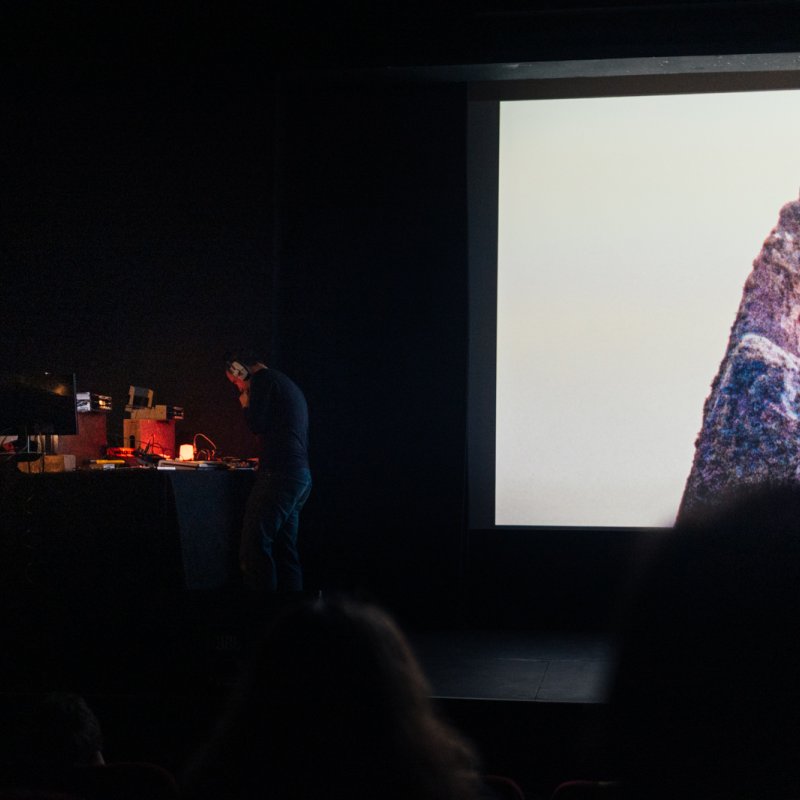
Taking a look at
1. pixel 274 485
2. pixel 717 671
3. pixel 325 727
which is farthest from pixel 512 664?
pixel 717 671

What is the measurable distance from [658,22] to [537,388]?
1.94 metres

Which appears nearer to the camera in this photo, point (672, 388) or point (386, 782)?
point (386, 782)

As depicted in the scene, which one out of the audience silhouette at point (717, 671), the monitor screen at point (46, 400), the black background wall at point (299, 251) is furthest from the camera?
the black background wall at point (299, 251)

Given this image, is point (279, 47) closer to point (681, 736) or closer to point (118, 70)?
A: point (118, 70)

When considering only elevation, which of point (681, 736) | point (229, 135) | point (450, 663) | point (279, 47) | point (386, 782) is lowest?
point (450, 663)

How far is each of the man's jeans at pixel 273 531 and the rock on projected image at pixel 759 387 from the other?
2.00 m

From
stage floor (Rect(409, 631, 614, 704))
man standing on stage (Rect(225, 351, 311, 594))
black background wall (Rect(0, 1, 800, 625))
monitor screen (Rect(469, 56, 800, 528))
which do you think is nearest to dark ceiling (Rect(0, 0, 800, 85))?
black background wall (Rect(0, 1, 800, 625))

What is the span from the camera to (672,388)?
16.3 ft

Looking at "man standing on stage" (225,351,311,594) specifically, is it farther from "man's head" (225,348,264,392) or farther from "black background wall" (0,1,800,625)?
"black background wall" (0,1,800,625)

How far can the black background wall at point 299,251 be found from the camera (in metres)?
5.14

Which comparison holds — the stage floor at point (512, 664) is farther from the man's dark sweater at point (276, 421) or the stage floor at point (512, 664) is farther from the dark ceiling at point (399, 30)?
the dark ceiling at point (399, 30)

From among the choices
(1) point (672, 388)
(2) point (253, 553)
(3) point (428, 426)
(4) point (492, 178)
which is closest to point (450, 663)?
(2) point (253, 553)

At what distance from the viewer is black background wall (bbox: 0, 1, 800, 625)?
514 cm

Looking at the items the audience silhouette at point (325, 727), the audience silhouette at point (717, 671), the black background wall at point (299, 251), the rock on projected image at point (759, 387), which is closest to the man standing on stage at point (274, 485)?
the black background wall at point (299, 251)
